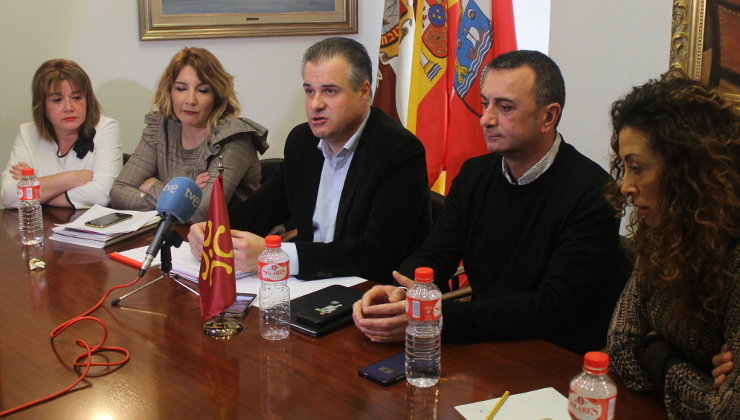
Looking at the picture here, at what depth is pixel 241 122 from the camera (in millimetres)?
3199

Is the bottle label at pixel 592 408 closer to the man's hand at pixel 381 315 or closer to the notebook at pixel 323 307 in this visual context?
the man's hand at pixel 381 315

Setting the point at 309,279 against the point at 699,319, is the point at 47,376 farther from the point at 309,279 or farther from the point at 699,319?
the point at 699,319

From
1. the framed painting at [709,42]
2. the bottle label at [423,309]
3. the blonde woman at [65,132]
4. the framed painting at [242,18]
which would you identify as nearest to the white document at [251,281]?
the bottle label at [423,309]

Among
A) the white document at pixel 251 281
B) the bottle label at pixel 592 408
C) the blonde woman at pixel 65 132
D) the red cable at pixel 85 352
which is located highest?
the blonde woman at pixel 65 132

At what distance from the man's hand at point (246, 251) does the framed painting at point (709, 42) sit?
1581 millimetres

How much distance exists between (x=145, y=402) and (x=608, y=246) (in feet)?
3.94

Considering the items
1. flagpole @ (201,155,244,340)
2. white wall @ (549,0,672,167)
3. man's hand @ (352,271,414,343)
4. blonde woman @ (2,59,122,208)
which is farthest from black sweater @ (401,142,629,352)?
blonde woman @ (2,59,122,208)

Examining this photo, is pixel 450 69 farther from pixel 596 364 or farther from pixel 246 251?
pixel 596 364

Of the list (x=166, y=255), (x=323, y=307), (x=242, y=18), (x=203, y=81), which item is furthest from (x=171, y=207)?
(x=242, y=18)

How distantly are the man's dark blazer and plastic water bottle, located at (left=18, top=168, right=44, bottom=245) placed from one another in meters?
0.89

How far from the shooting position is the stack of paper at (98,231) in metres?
2.58

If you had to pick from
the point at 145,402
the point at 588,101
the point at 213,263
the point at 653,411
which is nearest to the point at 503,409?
the point at 653,411

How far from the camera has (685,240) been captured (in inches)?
58.2

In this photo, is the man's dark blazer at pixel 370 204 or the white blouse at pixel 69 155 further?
the white blouse at pixel 69 155
